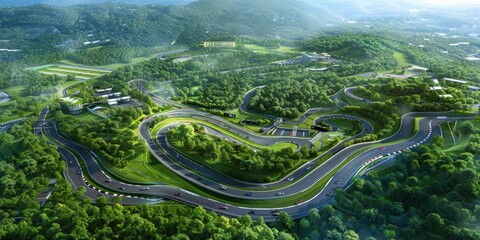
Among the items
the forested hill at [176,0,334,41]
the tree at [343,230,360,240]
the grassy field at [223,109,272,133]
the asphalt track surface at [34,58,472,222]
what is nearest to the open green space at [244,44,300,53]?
the forested hill at [176,0,334,41]

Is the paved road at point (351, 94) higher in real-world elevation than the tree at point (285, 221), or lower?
higher

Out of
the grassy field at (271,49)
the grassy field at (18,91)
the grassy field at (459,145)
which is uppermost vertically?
the grassy field at (459,145)

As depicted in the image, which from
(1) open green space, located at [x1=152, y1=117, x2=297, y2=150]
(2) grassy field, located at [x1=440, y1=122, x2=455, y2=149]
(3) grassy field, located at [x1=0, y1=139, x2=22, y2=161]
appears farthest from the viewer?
(1) open green space, located at [x1=152, y1=117, x2=297, y2=150]

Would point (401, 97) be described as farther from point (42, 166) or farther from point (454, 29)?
point (454, 29)

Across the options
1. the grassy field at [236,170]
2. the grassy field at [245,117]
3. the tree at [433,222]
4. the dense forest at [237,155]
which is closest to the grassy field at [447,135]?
the dense forest at [237,155]

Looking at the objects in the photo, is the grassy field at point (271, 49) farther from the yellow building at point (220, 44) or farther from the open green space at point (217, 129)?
the open green space at point (217, 129)

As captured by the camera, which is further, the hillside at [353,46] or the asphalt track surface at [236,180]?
the hillside at [353,46]

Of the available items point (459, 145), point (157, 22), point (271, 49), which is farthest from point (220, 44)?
point (459, 145)

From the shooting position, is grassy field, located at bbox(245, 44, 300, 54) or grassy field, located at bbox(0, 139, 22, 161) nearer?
grassy field, located at bbox(0, 139, 22, 161)

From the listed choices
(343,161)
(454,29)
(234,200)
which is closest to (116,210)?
(234,200)

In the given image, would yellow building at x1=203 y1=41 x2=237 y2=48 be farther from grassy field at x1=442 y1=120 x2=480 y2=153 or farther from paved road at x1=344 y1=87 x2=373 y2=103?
grassy field at x1=442 y1=120 x2=480 y2=153
